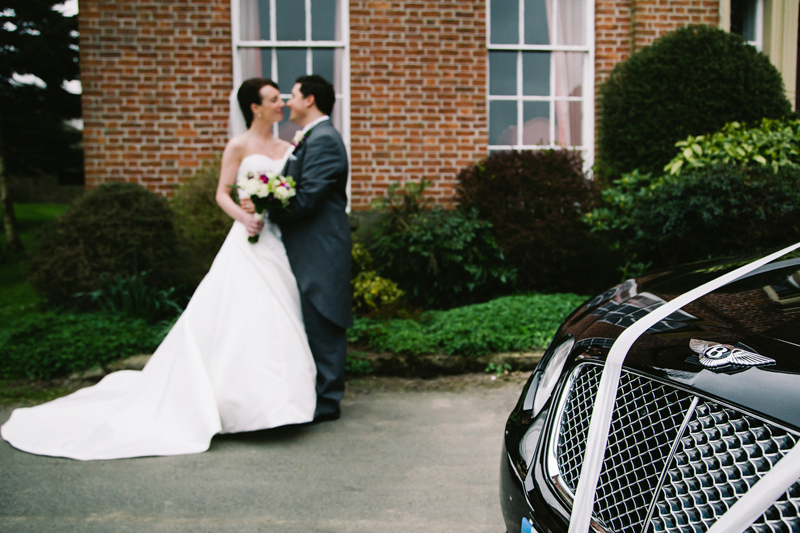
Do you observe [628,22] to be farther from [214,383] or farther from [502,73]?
[214,383]

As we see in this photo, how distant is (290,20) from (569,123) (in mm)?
3586

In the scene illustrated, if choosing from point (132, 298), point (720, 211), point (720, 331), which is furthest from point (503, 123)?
point (720, 331)

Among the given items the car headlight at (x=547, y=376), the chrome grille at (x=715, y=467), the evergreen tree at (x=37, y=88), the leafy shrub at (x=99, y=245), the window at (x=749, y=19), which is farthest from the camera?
the evergreen tree at (x=37, y=88)

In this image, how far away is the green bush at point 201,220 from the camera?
19.4ft

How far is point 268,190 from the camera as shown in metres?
3.73

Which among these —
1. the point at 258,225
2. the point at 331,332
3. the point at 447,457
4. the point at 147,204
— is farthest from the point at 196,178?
the point at 447,457

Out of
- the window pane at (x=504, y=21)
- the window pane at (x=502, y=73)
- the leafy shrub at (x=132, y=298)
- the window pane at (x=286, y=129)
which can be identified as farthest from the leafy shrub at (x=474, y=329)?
the window pane at (x=504, y=21)

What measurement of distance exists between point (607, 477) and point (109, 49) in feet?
23.4

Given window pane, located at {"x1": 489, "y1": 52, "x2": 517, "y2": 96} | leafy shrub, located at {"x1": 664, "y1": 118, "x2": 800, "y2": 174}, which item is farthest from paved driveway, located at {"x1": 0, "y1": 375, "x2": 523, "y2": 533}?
window pane, located at {"x1": 489, "y1": 52, "x2": 517, "y2": 96}

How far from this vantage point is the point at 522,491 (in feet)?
5.57

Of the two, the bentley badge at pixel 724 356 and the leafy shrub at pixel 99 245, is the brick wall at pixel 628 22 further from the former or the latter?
the bentley badge at pixel 724 356

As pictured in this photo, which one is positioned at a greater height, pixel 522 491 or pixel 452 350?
pixel 522 491

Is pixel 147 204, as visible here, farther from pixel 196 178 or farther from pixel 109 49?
pixel 109 49

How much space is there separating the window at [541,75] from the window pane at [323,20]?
Answer: 74.5 inches
